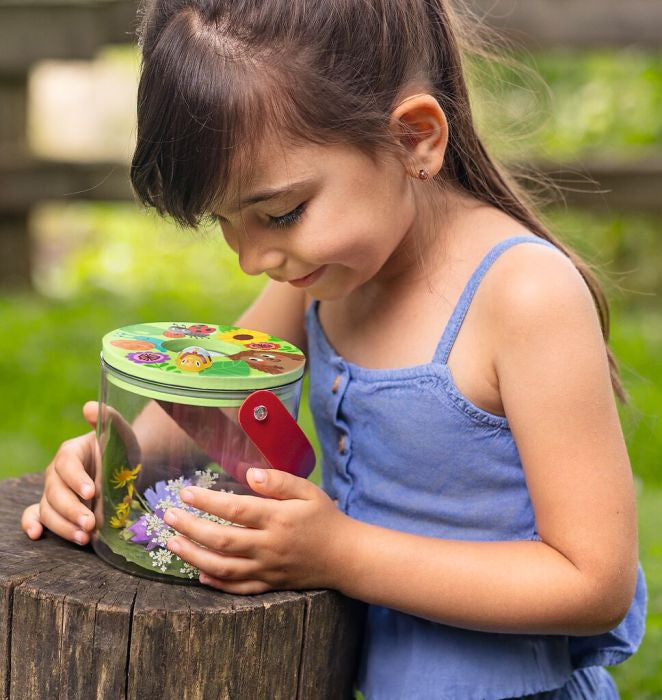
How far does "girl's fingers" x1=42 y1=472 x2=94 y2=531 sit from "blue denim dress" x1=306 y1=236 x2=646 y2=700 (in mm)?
424

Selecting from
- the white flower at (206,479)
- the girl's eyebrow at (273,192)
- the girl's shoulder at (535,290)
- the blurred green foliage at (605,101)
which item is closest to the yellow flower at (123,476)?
the white flower at (206,479)

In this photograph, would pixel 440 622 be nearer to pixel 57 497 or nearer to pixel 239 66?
pixel 57 497

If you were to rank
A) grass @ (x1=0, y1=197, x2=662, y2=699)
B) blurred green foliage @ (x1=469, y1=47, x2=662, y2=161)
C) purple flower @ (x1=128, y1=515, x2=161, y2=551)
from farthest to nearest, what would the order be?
blurred green foliage @ (x1=469, y1=47, x2=662, y2=161), grass @ (x1=0, y1=197, x2=662, y2=699), purple flower @ (x1=128, y1=515, x2=161, y2=551)

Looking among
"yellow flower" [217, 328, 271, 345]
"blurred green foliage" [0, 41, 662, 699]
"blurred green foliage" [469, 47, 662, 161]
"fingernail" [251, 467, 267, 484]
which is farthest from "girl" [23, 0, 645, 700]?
"blurred green foliage" [469, 47, 662, 161]

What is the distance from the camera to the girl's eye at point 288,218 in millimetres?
1575

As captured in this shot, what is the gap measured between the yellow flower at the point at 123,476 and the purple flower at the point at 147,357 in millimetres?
213

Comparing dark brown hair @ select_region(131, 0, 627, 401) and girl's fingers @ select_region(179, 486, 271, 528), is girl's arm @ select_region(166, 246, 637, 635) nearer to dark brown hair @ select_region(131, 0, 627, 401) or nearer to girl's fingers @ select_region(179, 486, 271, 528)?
girl's fingers @ select_region(179, 486, 271, 528)

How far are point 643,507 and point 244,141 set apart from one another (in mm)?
2289

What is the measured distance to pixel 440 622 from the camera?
1.63m

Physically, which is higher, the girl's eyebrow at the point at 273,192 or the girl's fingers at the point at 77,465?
the girl's eyebrow at the point at 273,192

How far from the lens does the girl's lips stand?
166cm

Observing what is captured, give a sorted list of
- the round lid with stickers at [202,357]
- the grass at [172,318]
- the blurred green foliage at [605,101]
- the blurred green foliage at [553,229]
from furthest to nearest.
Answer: the blurred green foliage at [605,101] < the grass at [172,318] < the blurred green foliage at [553,229] < the round lid with stickers at [202,357]

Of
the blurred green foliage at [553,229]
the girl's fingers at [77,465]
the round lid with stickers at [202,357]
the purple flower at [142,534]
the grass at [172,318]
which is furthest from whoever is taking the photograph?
the grass at [172,318]

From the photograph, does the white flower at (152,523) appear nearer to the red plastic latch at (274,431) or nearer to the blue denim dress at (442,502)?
the red plastic latch at (274,431)
